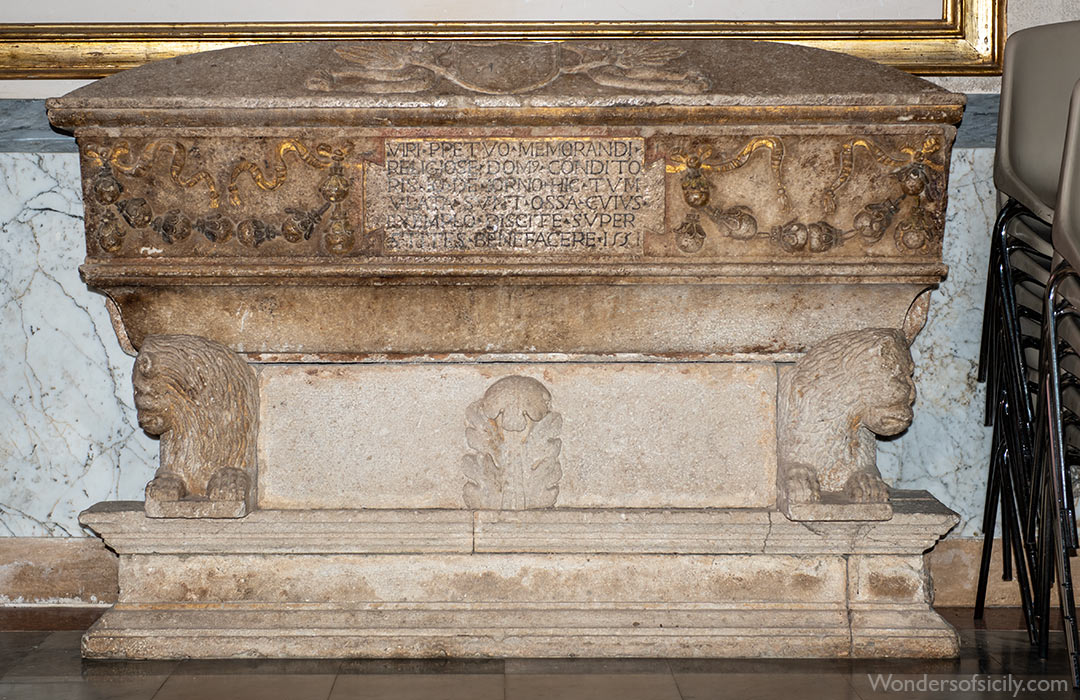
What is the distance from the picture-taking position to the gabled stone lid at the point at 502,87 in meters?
2.44

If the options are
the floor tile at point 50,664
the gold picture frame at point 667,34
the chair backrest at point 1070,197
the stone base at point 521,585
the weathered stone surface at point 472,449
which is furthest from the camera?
the gold picture frame at point 667,34

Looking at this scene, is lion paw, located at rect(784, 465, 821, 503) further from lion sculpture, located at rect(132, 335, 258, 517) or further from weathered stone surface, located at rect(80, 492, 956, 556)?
lion sculpture, located at rect(132, 335, 258, 517)

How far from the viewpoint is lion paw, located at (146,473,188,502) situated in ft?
8.13

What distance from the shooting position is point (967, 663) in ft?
8.27

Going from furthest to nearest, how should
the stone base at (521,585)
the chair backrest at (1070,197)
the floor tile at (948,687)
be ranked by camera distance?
1. the stone base at (521,585)
2. the floor tile at (948,687)
3. the chair backrest at (1070,197)

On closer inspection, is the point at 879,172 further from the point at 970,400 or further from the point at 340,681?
the point at 340,681

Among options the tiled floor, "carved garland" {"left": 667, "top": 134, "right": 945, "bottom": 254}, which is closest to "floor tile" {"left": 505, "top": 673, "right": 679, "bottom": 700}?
the tiled floor

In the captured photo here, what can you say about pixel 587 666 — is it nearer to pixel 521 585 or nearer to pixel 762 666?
pixel 521 585

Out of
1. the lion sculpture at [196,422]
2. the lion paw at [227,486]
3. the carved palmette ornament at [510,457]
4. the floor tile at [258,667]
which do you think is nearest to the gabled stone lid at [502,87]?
the lion sculpture at [196,422]

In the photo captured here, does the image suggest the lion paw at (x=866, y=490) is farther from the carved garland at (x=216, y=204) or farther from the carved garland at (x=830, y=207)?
the carved garland at (x=216, y=204)

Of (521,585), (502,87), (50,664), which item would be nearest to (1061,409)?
(521,585)

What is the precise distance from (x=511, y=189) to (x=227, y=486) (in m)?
0.94

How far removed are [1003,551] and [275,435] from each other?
6.28 ft

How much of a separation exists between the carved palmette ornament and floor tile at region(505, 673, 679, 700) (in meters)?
0.41
